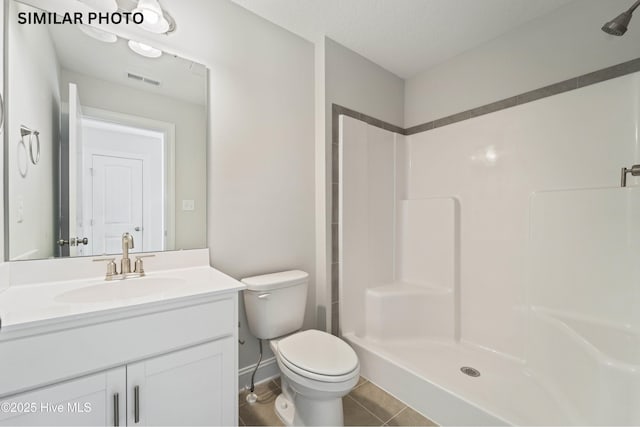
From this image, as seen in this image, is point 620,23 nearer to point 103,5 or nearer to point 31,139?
point 103,5

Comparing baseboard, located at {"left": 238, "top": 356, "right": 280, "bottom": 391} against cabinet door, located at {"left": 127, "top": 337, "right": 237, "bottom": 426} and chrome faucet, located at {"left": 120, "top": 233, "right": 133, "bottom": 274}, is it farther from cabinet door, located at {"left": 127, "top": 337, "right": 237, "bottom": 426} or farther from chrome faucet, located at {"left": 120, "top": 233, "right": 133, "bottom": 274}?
chrome faucet, located at {"left": 120, "top": 233, "right": 133, "bottom": 274}

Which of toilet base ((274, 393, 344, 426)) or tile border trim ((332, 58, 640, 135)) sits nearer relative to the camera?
toilet base ((274, 393, 344, 426))

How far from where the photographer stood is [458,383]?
164 cm

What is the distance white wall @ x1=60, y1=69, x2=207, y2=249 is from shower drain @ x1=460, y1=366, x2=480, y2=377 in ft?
5.97

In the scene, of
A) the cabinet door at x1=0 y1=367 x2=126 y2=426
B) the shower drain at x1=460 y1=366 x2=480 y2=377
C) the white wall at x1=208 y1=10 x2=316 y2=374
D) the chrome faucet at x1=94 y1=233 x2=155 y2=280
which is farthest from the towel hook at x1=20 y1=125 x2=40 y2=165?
the shower drain at x1=460 y1=366 x2=480 y2=377

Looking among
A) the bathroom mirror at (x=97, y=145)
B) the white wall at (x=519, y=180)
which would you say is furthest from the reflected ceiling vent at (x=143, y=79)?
the white wall at (x=519, y=180)

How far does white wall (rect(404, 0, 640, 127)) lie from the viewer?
5.04 ft

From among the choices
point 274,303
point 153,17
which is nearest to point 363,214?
point 274,303

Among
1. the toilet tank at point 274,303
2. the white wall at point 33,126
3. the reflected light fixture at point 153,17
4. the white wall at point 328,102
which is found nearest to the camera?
the white wall at point 33,126

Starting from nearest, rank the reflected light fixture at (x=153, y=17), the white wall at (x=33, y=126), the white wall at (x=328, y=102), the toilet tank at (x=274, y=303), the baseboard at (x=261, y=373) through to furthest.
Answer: the white wall at (x=33, y=126), the reflected light fixture at (x=153, y=17), the toilet tank at (x=274, y=303), the baseboard at (x=261, y=373), the white wall at (x=328, y=102)

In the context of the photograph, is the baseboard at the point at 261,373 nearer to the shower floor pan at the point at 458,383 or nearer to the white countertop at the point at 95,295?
the shower floor pan at the point at 458,383

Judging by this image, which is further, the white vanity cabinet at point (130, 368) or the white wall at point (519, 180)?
the white wall at point (519, 180)

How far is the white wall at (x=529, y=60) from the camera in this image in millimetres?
1535

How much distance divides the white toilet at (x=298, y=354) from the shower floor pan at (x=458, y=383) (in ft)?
1.59
